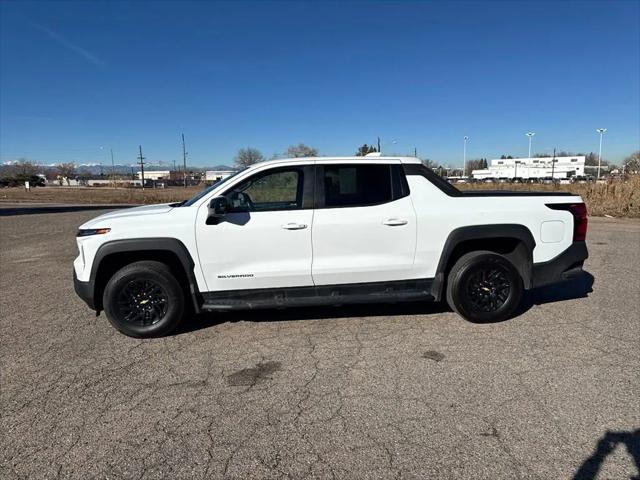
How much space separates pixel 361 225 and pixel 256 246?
44.1 inches

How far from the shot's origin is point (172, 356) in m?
4.06

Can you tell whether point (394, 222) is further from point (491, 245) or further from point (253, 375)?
point (253, 375)

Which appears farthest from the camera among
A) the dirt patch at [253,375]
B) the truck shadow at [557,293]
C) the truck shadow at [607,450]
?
the truck shadow at [557,293]

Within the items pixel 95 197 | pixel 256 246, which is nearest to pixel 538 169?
pixel 95 197

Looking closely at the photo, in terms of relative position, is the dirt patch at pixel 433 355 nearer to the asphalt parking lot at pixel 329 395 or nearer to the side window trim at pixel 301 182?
the asphalt parking lot at pixel 329 395

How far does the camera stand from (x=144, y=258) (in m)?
4.51

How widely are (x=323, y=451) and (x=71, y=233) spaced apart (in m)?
13.4

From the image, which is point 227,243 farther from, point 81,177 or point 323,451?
point 81,177

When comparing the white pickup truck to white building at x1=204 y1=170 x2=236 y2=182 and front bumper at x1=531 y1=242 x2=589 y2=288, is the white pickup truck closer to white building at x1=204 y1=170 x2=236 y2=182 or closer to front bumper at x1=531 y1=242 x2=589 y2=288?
front bumper at x1=531 y1=242 x2=589 y2=288

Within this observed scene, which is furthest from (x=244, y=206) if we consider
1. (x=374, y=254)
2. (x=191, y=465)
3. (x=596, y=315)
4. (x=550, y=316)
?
(x=596, y=315)

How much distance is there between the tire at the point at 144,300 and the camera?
4.33 metres

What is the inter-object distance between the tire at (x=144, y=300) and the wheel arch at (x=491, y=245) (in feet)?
9.27

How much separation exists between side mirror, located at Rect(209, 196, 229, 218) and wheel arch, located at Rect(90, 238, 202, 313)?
1.51 feet

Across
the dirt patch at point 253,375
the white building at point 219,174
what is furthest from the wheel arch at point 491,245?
the white building at point 219,174
